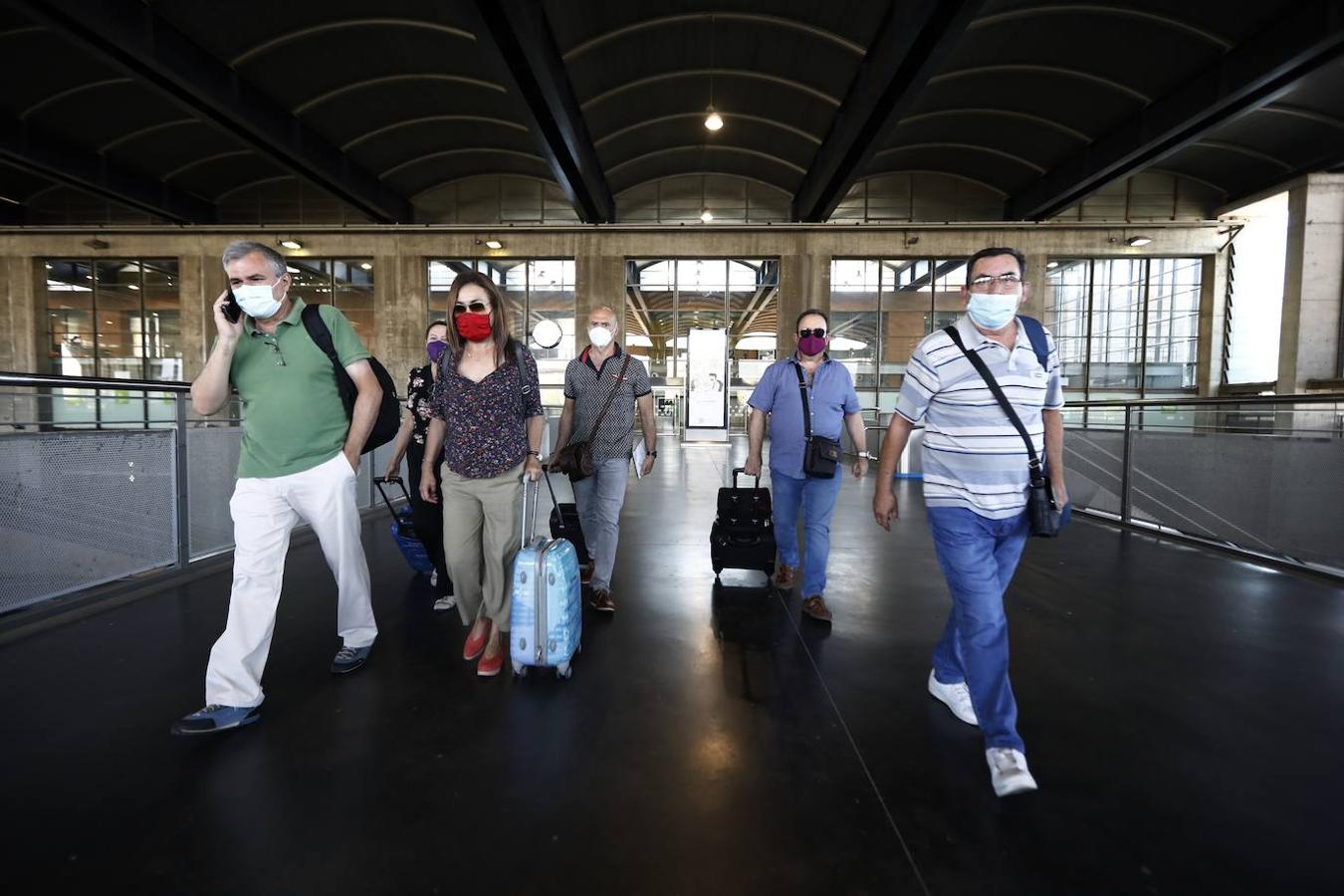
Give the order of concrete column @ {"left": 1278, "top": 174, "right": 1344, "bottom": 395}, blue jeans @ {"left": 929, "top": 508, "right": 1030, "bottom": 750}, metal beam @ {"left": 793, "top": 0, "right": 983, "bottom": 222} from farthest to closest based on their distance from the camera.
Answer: concrete column @ {"left": 1278, "top": 174, "right": 1344, "bottom": 395} → metal beam @ {"left": 793, "top": 0, "right": 983, "bottom": 222} → blue jeans @ {"left": 929, "top": 508, "right": 1030, "bottom": 750}

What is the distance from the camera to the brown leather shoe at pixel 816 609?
3.41 meters

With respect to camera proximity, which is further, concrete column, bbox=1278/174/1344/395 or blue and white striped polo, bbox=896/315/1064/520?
concrete column, bbox=1278/174/1344/395

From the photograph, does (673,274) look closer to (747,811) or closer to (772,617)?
(772,617)

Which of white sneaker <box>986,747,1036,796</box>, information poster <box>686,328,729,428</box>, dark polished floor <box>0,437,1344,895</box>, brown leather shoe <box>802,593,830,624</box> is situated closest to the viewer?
dark polished floor <box>0,437,1344,895</box>

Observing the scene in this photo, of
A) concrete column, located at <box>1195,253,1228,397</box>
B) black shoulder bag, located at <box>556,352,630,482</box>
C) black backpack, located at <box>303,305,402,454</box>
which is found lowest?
black shoulder bag, located at <box>556,352,630,482</box>

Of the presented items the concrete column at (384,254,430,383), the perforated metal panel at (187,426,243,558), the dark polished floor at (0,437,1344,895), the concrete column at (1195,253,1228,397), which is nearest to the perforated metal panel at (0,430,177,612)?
the perforated metal panel at (187,426,243,558)

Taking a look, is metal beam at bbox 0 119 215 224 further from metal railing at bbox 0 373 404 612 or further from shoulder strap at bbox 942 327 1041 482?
shoulder strap at bbox 942 327 1041 482

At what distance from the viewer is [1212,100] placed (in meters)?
9.60

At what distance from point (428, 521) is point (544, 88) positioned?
8375 mm

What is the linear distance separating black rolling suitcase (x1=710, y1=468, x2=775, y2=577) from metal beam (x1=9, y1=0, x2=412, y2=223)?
10.7 meters

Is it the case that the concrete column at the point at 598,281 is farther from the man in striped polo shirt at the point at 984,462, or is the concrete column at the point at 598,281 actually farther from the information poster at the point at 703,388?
the man in striped polo shirt at the point at 984,462

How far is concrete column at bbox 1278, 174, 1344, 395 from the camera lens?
44.2ft

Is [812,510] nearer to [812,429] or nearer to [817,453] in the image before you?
[817,453]

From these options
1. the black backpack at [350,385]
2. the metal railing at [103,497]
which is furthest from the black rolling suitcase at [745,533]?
the metal railing at [103,497]
